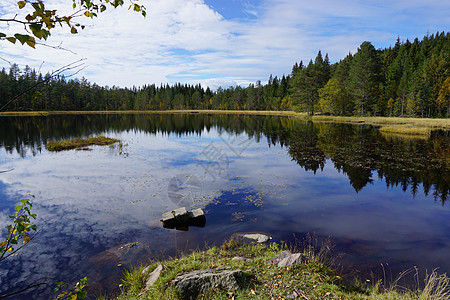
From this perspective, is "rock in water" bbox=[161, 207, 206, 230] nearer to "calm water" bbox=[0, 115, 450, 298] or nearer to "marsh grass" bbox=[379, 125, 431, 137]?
"calm water" bbox=[0, 115, 450, 298]

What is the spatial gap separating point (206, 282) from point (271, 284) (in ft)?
5.85

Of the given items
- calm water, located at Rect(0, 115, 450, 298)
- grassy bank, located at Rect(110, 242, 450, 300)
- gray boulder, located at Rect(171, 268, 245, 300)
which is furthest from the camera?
calm water, located at Rect(0, 115, 450, 298)

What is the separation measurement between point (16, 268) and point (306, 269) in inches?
418

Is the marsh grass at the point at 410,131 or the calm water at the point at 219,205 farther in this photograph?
the marsh grass at the point at 410,131

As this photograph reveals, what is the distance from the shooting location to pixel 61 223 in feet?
42.1

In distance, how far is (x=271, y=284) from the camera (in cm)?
680

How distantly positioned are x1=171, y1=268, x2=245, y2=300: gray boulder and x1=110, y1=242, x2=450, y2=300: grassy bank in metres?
0.14

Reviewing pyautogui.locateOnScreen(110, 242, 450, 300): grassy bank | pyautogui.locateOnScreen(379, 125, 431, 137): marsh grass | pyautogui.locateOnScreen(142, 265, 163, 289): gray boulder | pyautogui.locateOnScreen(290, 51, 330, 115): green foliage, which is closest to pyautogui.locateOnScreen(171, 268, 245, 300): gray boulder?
pyautogui.locateOnScreen(110, 242, 450, 300): grassy bank

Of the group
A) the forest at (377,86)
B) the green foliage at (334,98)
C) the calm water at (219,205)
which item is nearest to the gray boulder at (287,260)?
the calm water at (219,205)

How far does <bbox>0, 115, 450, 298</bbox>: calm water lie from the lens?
32.2 feet

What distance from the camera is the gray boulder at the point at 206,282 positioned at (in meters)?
6.65

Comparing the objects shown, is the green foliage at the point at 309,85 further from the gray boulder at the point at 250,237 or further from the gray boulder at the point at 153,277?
the gray boulder at the point at 153,277

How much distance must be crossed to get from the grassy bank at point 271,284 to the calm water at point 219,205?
3.79ft

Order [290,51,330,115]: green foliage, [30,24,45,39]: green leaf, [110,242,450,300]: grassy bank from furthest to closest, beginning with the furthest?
[290,51,330,115]: green foliage, [110,242,450,300]: grassy bank, [30,24,45,39]: green leaf
